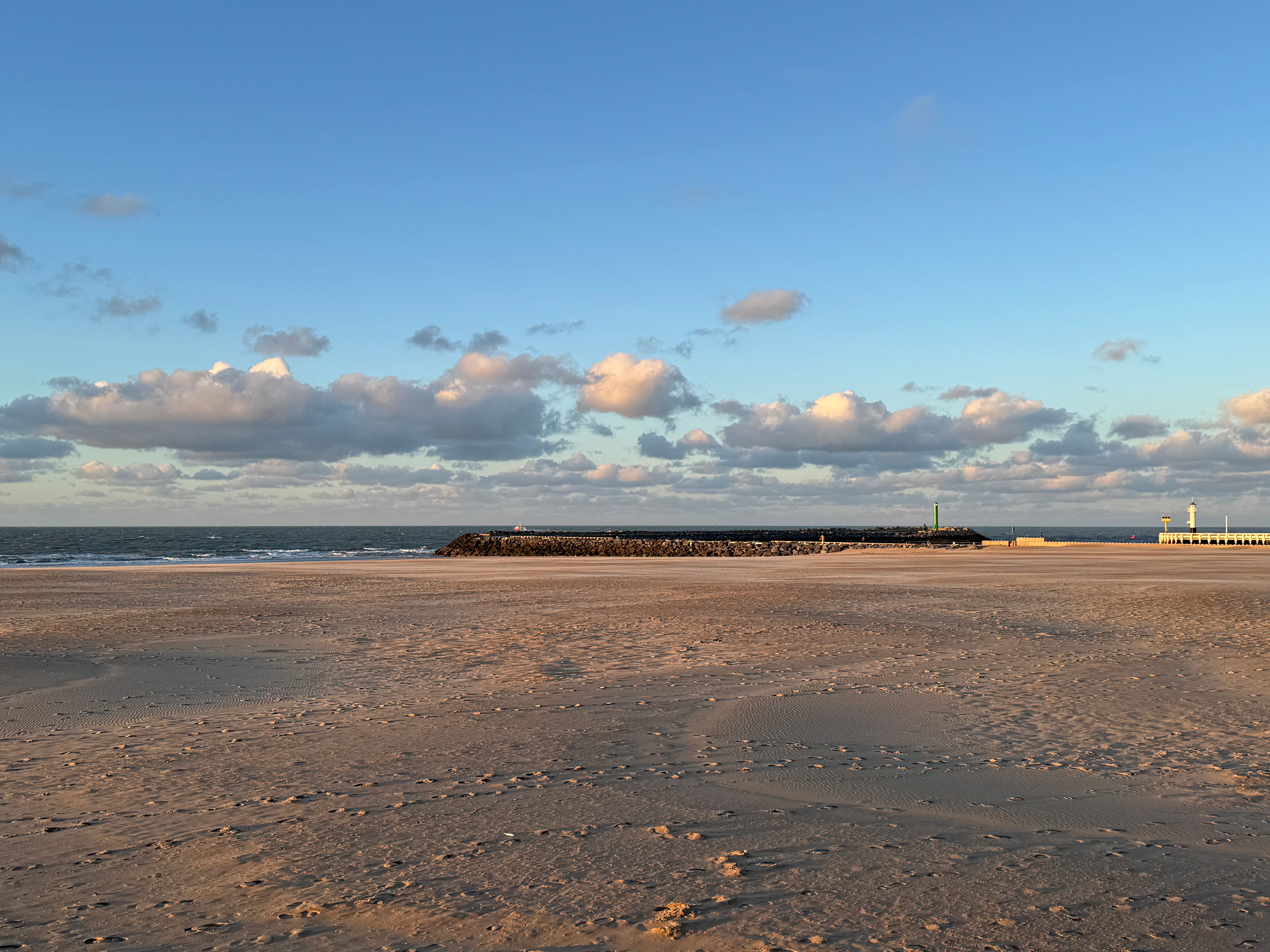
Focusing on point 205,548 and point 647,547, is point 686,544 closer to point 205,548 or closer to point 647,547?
point 647,547

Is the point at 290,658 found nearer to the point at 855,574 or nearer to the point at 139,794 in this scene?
the point at 139,794

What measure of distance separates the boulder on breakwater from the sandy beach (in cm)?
5212

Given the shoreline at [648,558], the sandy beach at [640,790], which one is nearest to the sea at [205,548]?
the shoreline at [648,558]

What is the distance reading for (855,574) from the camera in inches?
1457

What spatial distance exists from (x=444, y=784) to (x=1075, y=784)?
511 cm

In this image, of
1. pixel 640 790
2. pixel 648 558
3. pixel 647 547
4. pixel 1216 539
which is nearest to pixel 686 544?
pixel 647 547

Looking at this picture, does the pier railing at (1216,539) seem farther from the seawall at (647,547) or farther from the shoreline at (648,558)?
the seawall at (647,547)

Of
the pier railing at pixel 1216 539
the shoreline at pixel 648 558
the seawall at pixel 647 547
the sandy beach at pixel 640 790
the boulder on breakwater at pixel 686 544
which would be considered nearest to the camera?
the sandy beach at pixel 640 790

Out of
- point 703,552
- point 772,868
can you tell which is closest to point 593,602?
point 772,868

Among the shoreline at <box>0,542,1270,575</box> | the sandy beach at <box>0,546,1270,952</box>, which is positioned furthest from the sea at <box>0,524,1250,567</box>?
the sandy beach at <box>0,546,1270,952</box>

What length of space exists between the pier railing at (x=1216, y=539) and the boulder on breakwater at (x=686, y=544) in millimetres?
17150

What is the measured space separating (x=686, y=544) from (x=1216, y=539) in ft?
151

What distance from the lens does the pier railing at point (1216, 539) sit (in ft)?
249

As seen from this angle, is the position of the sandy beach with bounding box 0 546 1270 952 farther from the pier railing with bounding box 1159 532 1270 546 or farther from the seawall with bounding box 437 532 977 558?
the pier railing with bounding box 1159 532 1270 546
